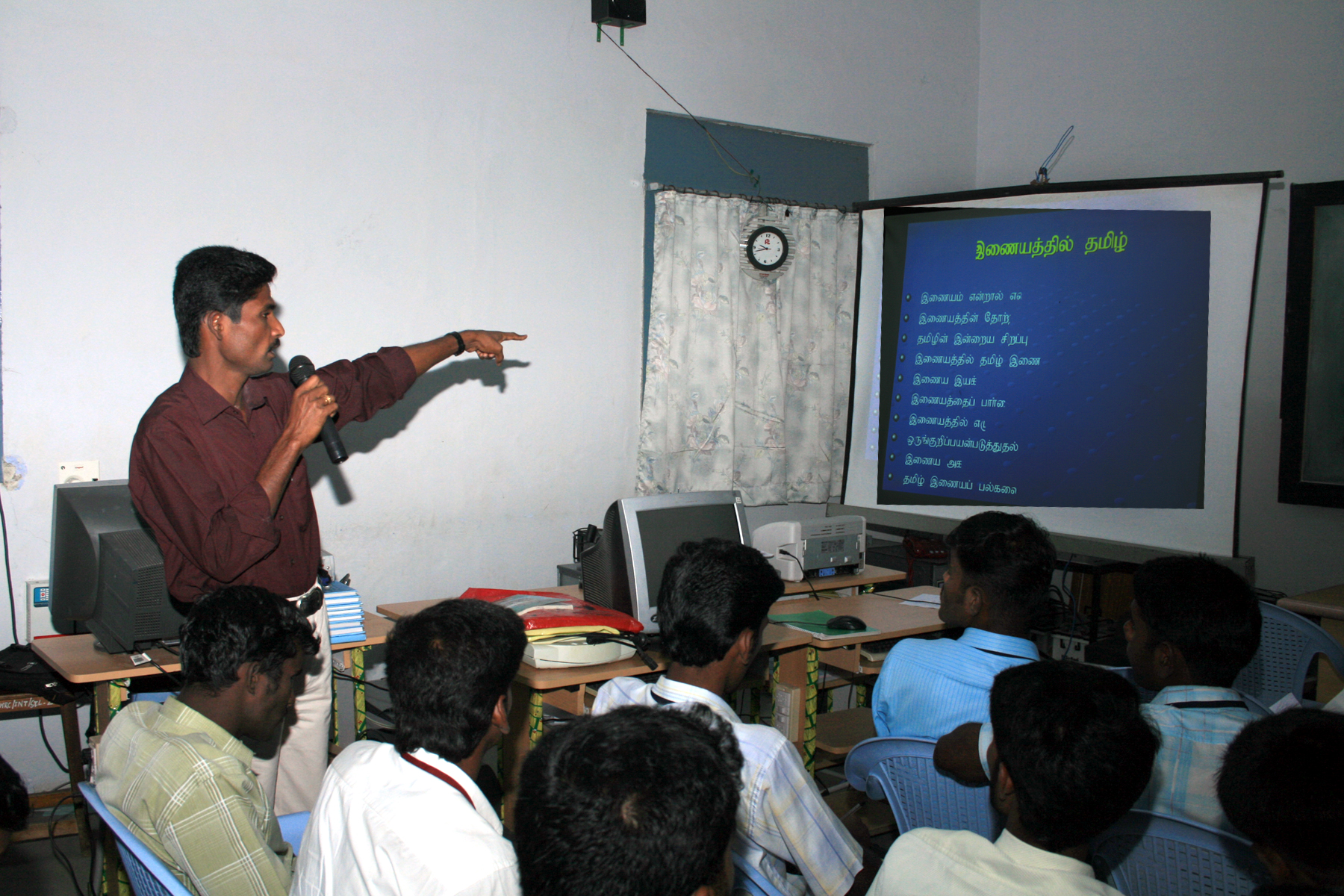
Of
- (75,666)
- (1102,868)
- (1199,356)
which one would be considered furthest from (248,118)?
(1199,356)

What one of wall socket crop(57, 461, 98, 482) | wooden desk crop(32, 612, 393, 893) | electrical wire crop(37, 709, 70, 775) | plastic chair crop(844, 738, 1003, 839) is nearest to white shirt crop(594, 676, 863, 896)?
plastic chair crop(844, 738, 1003, 839)

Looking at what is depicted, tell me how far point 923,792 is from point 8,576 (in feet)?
9.12

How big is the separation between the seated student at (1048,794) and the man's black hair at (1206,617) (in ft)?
2.03

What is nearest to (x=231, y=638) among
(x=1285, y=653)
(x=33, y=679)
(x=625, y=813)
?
(x=625, y=813)

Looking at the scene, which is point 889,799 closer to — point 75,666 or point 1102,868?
point 1102,868

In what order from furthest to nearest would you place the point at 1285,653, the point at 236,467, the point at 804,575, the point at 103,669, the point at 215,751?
the point at 804,575
the point at 1285,653
the point at 103,669
the point at 236,467
the point at 215,751

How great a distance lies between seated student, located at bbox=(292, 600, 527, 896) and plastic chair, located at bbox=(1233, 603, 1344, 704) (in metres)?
2.03

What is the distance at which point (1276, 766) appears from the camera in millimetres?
1139

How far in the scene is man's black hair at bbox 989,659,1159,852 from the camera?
124cm

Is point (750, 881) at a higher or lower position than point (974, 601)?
lower

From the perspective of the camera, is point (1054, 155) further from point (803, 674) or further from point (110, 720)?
point (110, 720)

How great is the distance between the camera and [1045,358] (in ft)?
13.4

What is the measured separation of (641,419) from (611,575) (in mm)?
1382

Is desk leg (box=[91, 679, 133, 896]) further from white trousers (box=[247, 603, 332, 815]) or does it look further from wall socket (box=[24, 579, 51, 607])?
wall socket (box=[24, 579, 51, 607])
